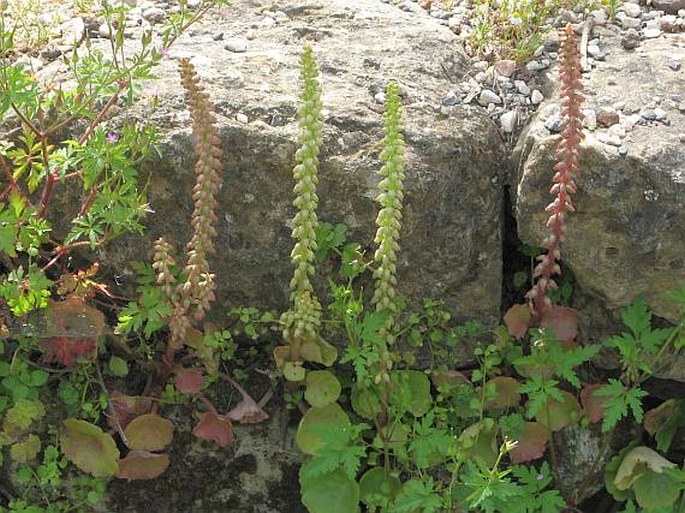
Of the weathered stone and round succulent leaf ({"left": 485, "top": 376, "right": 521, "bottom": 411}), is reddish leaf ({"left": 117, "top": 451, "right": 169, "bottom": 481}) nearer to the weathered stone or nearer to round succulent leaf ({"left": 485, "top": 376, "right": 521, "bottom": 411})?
round succulent leaf ({"left": 485, "top": 376, "right": 521, "bottom": 411})

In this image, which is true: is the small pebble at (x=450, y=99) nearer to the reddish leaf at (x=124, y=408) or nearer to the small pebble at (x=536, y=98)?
the small pebble at (x=536, y=98)

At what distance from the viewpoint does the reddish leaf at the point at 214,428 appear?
3.90 m

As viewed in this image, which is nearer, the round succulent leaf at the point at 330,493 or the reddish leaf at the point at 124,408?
the round succulent leaf at the point at 330,493

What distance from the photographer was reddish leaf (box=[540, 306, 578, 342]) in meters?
3.92

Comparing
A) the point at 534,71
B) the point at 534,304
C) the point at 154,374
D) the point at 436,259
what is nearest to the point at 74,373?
the point at 154,374

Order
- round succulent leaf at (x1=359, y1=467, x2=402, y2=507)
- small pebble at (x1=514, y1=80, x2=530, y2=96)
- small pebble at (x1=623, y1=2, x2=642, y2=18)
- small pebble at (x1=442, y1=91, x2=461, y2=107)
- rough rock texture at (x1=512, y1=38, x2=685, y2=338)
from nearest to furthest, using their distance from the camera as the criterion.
A: rough rock texture at (x1=512, y1=38, x2=685, y2=338) < round succulent leaf at (x1=359, y1=467, x2=402, y2=507) < small pebble at (x1=442, y1=91, x2=461, y2=107) < small pebble at (x1=514, y1=80, x2=530, y2=96) < small pebble at (x1=623, y1=2, x2=642, y2=18)

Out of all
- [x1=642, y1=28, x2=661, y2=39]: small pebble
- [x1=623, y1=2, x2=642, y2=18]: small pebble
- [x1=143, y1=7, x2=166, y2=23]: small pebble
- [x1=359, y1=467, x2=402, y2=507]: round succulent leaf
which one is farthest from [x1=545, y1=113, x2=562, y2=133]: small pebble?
[x1=143, y1=7, x2=166, y2=23]: small pebble

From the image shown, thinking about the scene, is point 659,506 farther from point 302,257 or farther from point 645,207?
point 302,257

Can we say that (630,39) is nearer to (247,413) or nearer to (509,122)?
(509,122)

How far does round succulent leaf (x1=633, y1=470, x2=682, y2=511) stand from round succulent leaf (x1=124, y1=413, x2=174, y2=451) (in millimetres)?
1730

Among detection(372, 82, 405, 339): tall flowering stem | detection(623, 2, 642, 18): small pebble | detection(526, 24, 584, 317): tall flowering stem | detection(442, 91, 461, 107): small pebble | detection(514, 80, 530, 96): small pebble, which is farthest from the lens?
detection(623, 2, 642, 18): small pebble

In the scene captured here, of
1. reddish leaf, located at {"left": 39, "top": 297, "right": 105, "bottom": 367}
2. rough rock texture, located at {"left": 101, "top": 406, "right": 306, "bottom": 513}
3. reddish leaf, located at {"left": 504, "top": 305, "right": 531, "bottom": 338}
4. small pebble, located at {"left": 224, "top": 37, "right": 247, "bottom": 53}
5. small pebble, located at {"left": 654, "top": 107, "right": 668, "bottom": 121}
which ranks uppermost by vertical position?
small pebble, located at {"left": 224, "top": 37, "right": 247, "bottom": 53}

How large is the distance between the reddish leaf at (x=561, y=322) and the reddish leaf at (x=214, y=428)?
4.01ft

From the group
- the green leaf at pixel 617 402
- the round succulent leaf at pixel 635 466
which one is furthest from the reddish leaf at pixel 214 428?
the round succulent leaf at pixel 635 466
